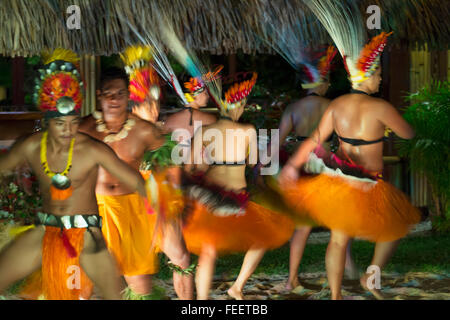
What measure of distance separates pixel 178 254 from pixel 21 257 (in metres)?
1.30

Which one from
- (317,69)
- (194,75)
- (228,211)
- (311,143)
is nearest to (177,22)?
(194,75)

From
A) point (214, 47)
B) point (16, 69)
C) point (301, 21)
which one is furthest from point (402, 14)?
point (16, 69)

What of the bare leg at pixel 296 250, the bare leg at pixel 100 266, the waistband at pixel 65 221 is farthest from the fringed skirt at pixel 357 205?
the waistband at pixel 65 221

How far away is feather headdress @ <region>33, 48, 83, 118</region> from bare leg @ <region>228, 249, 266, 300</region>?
1717 mm

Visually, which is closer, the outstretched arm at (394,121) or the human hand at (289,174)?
the outstretched arm at (394,121)

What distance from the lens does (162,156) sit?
5.77 m

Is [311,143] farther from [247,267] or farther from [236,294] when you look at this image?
[236,294]

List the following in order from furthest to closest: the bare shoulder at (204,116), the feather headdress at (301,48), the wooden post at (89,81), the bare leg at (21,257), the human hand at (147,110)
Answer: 1. the wooden post at (89,81)
2. the feather headdress at (301,48)
3. the bare shoulder at (204,116)
4. the human hand at (147,110)
5. the bare leg at (21,257)

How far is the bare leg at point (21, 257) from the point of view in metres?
4.79

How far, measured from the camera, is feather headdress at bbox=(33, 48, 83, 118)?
496 cm

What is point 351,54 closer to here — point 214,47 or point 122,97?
point 214,47

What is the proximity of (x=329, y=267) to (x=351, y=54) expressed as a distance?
1.76 meters

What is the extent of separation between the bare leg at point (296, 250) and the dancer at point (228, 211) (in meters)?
0.45

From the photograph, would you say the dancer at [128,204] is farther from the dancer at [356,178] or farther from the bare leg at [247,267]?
the dancer at [356,178]
